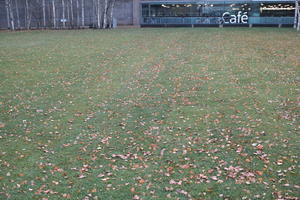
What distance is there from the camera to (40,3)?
4644cm

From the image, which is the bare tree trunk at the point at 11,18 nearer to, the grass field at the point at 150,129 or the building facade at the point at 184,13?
the building facade at the point at 184,13

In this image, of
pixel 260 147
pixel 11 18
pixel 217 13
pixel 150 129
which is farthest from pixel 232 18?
pixel 260 147

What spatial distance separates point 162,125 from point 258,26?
126 feet

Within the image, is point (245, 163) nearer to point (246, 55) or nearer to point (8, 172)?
point (8, 172)

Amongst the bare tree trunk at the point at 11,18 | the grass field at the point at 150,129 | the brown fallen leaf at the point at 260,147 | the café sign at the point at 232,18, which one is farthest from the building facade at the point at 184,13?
the brown fallen leaf at the point at 260,147

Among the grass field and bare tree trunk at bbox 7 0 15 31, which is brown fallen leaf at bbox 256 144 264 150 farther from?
bare tree trunk at bbox 7 0 15 31

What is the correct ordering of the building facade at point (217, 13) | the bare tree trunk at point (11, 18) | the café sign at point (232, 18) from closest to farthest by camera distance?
the bare tree trunk at point (11, 18) < the building facade at point (217, 13) < the café sign at point (232, 18)

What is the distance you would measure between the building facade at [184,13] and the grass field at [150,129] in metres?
27.7

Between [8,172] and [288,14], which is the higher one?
[288,14]

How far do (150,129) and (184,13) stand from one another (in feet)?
127

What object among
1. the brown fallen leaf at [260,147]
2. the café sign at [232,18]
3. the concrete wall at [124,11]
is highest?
the concrete wall at [124,11]

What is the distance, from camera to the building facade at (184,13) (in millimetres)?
44594

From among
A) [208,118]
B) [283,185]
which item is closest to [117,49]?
[208,118]

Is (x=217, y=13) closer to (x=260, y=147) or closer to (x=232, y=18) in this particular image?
(x=232, y=18)
